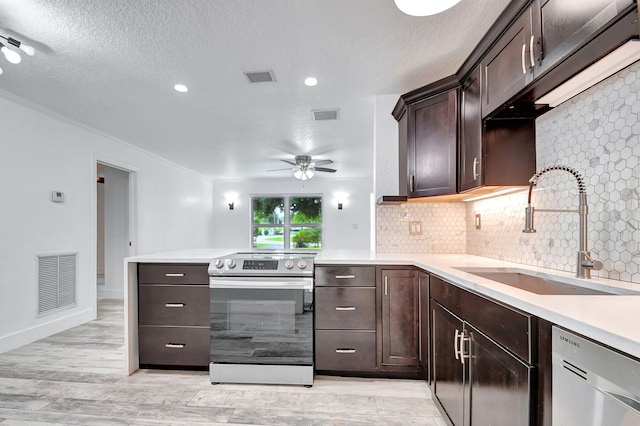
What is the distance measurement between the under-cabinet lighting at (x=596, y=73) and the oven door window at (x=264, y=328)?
6.12 feet

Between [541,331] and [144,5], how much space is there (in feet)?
7.76

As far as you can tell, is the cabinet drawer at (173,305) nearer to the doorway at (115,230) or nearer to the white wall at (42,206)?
the white wall at (42,206)

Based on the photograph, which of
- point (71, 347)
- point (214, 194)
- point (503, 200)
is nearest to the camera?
point (503, 200)

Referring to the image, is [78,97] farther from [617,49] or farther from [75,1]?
[617,49]

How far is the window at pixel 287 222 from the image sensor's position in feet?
25.6

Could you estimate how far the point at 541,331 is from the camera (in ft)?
3.01

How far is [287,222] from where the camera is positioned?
25.8ft

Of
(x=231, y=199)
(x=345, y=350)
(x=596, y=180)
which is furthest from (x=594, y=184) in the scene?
(x=231, y=199)

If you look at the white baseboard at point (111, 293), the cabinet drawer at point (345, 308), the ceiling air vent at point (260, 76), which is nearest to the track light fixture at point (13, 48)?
the ceiling air vent at point (260, 76)

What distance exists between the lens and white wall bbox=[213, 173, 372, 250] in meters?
7.58

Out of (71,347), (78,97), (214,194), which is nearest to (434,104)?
(78,97)

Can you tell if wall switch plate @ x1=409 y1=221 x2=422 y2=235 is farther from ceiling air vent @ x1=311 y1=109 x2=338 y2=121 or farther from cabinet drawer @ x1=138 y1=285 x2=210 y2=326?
cabinet drawer @ x1=138 y1=285 x2=210 y2=326

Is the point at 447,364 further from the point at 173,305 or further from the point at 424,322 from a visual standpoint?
the point at 173,305

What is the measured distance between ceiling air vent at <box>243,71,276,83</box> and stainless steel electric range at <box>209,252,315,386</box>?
1.48 meters
